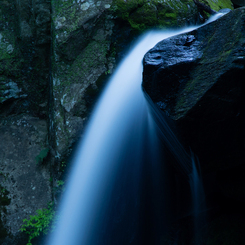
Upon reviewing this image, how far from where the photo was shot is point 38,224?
3.07m

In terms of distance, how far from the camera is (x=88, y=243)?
292 centimetres

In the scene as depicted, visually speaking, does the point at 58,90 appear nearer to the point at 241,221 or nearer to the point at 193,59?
the point at 193,59

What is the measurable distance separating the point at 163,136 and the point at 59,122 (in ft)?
5.88

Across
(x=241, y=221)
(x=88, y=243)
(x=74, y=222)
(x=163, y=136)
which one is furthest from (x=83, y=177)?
(x=241, y=221)

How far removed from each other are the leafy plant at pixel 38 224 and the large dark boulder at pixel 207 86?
2.60 metres

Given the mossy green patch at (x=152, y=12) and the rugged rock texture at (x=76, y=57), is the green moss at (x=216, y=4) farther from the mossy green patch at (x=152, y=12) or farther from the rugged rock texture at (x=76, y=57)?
the rugged rock texture at (x=76, y=57)

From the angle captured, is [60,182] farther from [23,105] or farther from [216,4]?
[216,4]

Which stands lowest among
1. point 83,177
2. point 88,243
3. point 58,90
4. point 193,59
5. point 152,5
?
point 88,243

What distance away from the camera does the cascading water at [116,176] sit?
2.84 metres

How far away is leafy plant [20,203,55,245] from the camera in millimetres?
3027

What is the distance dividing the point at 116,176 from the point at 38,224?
1.53m

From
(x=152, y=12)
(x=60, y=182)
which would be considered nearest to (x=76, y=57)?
(x=152, y=12)

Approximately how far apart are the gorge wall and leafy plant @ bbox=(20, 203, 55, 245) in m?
0.11

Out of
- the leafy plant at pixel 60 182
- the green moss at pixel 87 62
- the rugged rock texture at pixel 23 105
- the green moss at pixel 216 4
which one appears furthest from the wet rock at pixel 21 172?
the green moss at pixel 216 4
